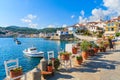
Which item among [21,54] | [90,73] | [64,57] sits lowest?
[21,54]

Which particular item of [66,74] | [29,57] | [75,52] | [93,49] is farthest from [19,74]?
[29,57]

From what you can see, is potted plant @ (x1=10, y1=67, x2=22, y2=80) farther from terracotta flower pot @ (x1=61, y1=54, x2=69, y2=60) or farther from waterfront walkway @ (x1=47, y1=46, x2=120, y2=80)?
terracotta flower pot @ (x1=61, y1=54, x2=69, y2=60)

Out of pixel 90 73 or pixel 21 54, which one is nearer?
pixel 90 73

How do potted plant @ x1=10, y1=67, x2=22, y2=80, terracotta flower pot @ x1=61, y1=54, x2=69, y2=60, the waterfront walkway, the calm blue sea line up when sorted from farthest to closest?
the calm blue sea
terracotta flower pot @ x1=61, y1=54, x2=69, y2=60
the waterfront walkway
potted plant @ x1=10, y1=67, x2=22, y2=80

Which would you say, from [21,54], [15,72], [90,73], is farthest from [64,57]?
[21,54]

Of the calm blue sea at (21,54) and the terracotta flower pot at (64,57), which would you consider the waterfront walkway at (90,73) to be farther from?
the calm blue sea at (21,54)

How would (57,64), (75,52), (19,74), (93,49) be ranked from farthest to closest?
(93,49) → (75,52) → (57,64) → (19,74)

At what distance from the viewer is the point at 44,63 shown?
1081 centimetres

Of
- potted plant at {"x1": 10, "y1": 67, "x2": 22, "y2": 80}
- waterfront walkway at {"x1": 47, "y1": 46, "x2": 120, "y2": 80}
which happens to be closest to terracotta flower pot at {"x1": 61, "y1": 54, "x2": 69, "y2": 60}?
waterfront walkway at {"x1": 47, "y1": 46, "x2": 120, "y2": 80}

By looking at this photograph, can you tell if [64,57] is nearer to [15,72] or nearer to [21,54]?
[15,72]

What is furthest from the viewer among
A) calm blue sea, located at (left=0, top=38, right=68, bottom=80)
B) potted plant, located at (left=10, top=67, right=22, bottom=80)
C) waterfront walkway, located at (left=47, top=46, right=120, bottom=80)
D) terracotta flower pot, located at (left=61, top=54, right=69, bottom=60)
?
calm blue sea, located at (left=0, top=38, right=68, bottom=80)

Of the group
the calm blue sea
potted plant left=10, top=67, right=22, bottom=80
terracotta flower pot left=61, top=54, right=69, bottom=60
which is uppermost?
terracotta flower pot left=61, top=54, right=69, bottom=60

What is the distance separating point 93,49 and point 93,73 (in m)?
7.58

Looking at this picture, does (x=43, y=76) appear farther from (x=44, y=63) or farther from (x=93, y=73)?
(x=93, y=73)
